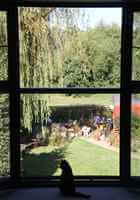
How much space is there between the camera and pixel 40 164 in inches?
152

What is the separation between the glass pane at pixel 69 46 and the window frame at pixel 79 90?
0.06 m

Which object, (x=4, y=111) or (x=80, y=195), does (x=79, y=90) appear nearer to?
(x=4, y=111)

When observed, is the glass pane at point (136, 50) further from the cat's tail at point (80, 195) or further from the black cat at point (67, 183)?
the cat's tail at point (80, 195)

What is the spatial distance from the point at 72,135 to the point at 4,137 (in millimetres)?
798

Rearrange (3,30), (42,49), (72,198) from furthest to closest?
1. (42,49)
2. (3,30)
3. (72,198)

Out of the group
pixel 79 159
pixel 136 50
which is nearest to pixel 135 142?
pixel 79 159

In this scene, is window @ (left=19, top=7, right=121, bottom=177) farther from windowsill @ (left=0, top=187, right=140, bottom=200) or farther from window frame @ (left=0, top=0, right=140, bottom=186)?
windowsill @ (left=0, top=187, right=140, bottom=200)

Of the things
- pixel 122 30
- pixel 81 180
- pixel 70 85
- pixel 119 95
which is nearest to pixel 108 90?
pixel 119 95

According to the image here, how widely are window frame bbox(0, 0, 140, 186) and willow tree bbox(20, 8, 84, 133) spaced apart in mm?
68

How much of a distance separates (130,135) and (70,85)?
0.92 m

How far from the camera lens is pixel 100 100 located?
384cm

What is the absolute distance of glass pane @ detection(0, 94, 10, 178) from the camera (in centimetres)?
370

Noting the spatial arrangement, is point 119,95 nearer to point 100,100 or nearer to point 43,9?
point 100,100

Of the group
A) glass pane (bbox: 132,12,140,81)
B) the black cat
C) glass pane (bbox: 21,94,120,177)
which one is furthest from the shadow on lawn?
glass pane (bbox: 132,12,140,81)
